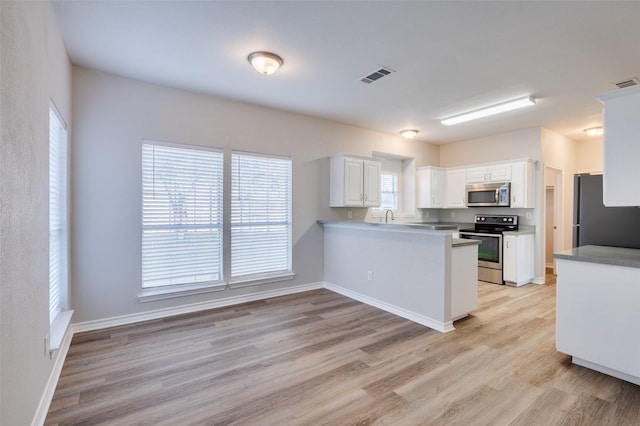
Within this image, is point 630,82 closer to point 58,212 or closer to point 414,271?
point 414,271

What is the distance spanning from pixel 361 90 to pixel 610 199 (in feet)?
8.73

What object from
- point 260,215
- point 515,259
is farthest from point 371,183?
point 515,259

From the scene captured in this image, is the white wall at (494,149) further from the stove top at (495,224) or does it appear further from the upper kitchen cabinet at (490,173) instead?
the stove top at (495,224)

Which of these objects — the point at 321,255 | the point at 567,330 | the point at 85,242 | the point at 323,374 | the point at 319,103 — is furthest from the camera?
the point at 321,255

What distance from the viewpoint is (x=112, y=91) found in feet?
10.8

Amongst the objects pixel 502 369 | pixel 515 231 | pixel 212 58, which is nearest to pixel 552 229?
pixel 515 231

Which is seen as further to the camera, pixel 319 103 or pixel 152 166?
pixel 319 103

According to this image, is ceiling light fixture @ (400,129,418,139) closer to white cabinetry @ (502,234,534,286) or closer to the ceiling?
the ceiling

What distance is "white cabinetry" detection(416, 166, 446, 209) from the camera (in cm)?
613

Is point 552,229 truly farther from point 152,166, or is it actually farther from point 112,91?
point 112,91

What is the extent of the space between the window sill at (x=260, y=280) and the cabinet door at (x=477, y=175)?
13.1 feet

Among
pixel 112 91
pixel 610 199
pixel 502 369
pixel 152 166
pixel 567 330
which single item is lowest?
pixel 502 369

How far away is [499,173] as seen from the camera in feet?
17.9

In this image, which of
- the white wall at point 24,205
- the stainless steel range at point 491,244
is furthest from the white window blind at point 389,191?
the white wall at point 24,205
